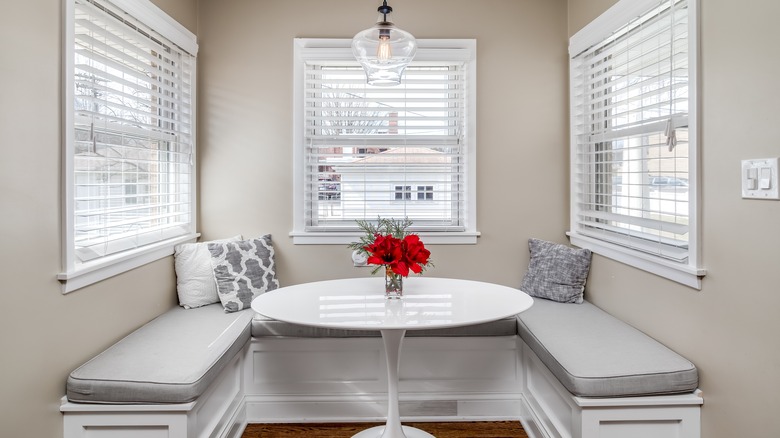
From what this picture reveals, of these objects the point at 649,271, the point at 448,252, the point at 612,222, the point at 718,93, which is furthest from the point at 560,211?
the point at 718,93

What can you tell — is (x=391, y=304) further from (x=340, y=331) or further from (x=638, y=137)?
(x=638, y=137)

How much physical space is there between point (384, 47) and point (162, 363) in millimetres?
1538

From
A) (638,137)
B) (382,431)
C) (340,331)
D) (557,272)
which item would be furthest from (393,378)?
(638,137)

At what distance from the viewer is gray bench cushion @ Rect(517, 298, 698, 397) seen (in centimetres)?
196

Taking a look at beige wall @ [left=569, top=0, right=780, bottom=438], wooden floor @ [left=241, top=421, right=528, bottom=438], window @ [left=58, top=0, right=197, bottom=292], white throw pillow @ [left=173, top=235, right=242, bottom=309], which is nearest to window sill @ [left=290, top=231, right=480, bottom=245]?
white throw pillow @ [left=173, top=235, right=242, bottom=309]

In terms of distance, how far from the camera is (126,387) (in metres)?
1.90

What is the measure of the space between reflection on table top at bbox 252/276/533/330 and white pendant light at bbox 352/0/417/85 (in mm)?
976

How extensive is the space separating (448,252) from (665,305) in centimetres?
132

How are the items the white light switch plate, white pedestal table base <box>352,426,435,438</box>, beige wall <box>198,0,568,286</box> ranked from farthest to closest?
beige wall <box>198,0,568,286</box> < white pedestal table base <box>352,426,435,438</box> < the white light switch plate

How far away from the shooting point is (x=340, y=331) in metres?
2.73

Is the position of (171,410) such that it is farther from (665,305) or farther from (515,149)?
(515,149)

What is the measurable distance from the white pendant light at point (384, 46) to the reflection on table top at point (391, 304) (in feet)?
3.20

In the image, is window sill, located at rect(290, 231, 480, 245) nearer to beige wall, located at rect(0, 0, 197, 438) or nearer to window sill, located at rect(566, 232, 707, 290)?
window sill, located at rect(566, 232, 707, 290)

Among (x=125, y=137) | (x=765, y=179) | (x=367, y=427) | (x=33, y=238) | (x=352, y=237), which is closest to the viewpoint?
(x=765, y=179)
